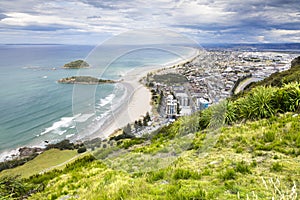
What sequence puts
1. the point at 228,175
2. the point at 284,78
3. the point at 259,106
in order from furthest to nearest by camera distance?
the point at 284,78 < the point at 259,106 < the point at 228,175

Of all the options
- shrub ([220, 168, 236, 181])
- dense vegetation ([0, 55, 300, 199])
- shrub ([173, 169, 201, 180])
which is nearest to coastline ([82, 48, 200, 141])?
dense vegetation ([0, 55, 300, 199])

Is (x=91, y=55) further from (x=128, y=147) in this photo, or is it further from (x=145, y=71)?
(x=128, y=147)

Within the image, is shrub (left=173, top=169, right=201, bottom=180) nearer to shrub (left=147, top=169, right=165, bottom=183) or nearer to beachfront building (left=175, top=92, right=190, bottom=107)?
shrub (left=147, top=169, right=165, bottom=183)

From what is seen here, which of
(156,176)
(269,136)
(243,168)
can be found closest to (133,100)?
(156,176)

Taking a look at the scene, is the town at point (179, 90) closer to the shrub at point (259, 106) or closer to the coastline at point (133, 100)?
the coastline at point (133, 100)

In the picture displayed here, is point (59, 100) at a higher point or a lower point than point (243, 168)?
lower

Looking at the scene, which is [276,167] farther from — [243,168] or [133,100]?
[133,100]

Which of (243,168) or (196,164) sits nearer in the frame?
(243,168)
